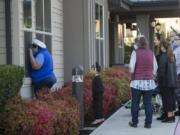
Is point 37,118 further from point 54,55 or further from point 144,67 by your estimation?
point 54,55

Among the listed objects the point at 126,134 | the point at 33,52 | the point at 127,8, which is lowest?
the point at 126,134

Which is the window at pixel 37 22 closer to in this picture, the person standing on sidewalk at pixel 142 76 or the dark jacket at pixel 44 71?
the dark jacket at pixel 44 71

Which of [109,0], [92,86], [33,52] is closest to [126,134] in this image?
[92,86]

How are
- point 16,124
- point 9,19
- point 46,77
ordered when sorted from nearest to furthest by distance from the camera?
point 16,124 < point 9,19 < point 46,77

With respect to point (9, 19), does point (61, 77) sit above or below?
below

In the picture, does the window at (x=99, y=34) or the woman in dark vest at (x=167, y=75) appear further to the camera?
the window at (x=99, y=34)

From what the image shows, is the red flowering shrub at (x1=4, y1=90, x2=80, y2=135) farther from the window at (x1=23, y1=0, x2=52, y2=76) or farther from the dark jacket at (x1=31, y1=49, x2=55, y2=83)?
the window at (x1=23, y1=0, x2=52, y2=76)

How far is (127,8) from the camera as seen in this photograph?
21.8m

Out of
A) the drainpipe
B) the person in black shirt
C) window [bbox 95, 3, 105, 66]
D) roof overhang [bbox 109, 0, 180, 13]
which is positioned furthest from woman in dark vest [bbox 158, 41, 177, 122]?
roof overhang [bbox 109, 0, 180, 13]

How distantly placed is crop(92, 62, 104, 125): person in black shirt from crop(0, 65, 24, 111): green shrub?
353 cm

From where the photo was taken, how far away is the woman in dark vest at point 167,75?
1108 cm

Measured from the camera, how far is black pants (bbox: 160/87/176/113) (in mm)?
11258

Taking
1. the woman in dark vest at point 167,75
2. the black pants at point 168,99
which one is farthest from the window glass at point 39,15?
the black pants at point 168,99

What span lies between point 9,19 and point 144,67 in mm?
2713
